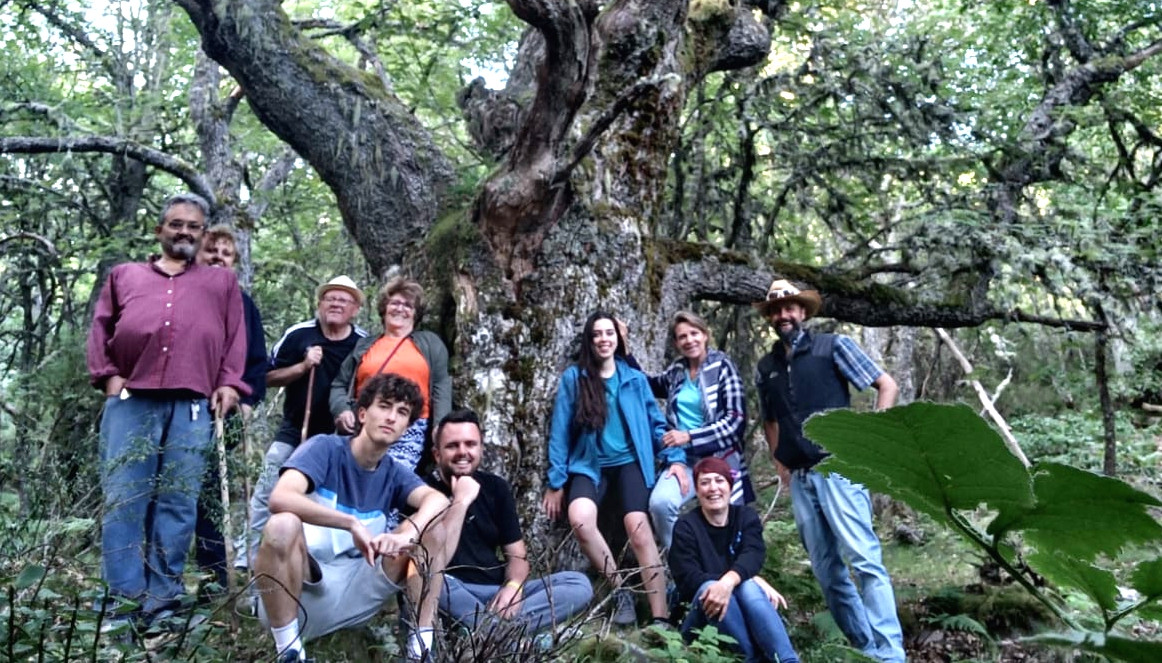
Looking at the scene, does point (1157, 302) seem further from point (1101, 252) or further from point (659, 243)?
point (659, 243)

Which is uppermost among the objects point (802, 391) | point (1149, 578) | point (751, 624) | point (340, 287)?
point (340, 287)

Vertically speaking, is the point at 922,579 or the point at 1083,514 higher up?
the point at 1083,514

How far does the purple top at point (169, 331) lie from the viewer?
4.81m

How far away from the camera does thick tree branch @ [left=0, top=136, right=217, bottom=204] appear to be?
6.73 m

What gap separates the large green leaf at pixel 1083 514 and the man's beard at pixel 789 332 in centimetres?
547

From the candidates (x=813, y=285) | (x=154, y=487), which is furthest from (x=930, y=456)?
(x=813, y=285)

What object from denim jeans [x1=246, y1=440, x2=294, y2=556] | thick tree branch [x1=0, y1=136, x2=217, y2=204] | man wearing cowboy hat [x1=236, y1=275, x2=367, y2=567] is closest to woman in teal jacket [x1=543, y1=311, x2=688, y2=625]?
man wearing cowboy hat [x1=236, y1=275, x2=367, y2=567]

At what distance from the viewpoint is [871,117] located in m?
8.23

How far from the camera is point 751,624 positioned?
5152mm

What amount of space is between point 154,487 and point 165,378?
Answer: 57 cm

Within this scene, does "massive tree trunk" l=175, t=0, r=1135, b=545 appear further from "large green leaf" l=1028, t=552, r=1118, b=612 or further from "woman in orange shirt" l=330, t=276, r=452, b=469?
"large green leaf" l=1028, t=552, r=1118, b=612

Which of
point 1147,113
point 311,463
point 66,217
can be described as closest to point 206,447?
point 311,463

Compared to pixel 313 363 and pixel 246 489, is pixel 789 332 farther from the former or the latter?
pixel 246 489

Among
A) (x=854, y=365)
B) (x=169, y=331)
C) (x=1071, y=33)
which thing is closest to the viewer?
(x=169, y=331)
